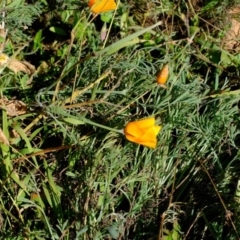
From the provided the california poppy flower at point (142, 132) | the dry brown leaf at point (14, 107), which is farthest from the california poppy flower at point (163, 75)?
the dry brown leaf at point (14, 107)

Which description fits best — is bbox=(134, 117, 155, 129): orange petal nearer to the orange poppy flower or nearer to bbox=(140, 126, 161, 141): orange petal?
bbox=(140, 126, 161, 141): orange petal

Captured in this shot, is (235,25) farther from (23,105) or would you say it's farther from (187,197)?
(23,105)

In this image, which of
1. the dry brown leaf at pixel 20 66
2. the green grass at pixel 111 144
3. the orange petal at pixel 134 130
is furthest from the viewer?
the dry brown leaf at pixel 20 66

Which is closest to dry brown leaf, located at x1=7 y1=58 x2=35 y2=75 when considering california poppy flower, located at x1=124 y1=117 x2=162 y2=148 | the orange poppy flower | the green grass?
the green grass

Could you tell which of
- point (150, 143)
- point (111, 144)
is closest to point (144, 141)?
point (150, 143)

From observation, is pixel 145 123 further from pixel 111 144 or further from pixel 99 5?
pixel 99 5

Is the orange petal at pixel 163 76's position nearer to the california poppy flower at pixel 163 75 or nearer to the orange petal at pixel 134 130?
the california poppy flower at pixel 163 75
